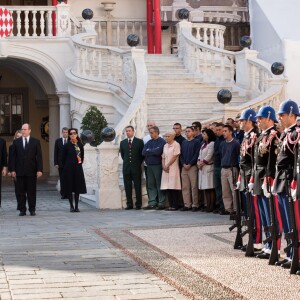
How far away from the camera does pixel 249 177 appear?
1079 cm

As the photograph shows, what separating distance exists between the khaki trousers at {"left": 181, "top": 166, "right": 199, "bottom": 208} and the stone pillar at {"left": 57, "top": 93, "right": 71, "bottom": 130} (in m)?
9.39

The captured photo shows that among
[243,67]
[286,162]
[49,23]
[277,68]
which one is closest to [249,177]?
[286,162]

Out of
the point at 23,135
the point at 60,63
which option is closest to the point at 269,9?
the point at 60,63

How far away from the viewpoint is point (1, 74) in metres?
31.7

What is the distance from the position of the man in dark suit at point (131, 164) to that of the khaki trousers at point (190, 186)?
108cm

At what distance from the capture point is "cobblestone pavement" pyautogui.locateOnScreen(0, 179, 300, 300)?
8172 mm

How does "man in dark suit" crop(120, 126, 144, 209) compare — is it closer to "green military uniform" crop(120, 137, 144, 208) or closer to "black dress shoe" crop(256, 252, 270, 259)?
"green military uniform" crop(120, 137, 144, 208)

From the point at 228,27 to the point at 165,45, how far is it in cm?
214

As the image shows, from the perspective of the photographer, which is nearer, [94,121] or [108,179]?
[108,179]

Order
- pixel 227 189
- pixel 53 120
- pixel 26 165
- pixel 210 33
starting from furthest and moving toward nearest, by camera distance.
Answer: pixel 53 120, pixel 210 33, pixel 26 165, pixel 227 189

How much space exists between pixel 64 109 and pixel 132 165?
870 centimetres

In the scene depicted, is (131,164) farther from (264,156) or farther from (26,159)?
(264,156)

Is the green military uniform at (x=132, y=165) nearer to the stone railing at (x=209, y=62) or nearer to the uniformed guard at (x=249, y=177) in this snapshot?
the stone railing at (x=209, y=62)

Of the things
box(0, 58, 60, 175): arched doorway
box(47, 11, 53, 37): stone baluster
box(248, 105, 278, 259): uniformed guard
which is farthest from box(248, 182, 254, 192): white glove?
box(0, 58, 60, 175): arched doorway
